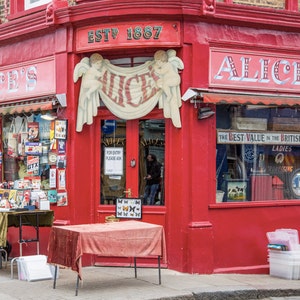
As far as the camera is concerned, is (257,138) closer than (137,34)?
No

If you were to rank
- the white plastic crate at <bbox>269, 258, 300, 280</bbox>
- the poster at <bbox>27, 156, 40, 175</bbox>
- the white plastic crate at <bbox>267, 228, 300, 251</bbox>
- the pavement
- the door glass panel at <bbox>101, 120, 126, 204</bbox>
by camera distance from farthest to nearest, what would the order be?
the poster at <bbox>27, 156, 40, 175</bbox> → the door glass panel at <bbox>101, 120, 126, 204</bbox> → the white plastic crate at <bbox>267, 228, 300, 251</bbox> → the white plastic crate at <bbox>269, 258, 300, 280</bbox> → the pavement

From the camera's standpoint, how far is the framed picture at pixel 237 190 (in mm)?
10867

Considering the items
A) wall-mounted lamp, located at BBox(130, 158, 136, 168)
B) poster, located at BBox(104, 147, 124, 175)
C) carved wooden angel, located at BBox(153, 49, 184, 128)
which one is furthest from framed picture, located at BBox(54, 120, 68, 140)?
carved wooden angel, located at BBox(153, 49, 184, 128)

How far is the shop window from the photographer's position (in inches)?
427

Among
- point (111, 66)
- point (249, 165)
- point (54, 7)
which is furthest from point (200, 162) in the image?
point (54, 7)

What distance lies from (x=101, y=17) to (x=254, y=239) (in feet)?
14.4

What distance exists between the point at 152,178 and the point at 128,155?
560 mm

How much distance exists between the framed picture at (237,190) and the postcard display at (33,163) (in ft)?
8.86

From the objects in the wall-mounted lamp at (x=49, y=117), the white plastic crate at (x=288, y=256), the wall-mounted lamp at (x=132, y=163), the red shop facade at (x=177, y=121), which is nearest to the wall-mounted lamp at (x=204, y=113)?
the red shop facade at (x=177, y=121)

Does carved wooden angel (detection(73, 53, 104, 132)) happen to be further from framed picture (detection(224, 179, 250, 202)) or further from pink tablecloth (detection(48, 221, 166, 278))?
framed picture (detection(224, 179, 250, 202))

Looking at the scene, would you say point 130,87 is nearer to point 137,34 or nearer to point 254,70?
point 137,34

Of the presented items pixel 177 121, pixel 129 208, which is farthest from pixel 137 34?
pixel 129 208

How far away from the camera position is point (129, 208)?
421 inches

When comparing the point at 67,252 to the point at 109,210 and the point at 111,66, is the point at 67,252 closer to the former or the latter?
the point at 109,210
